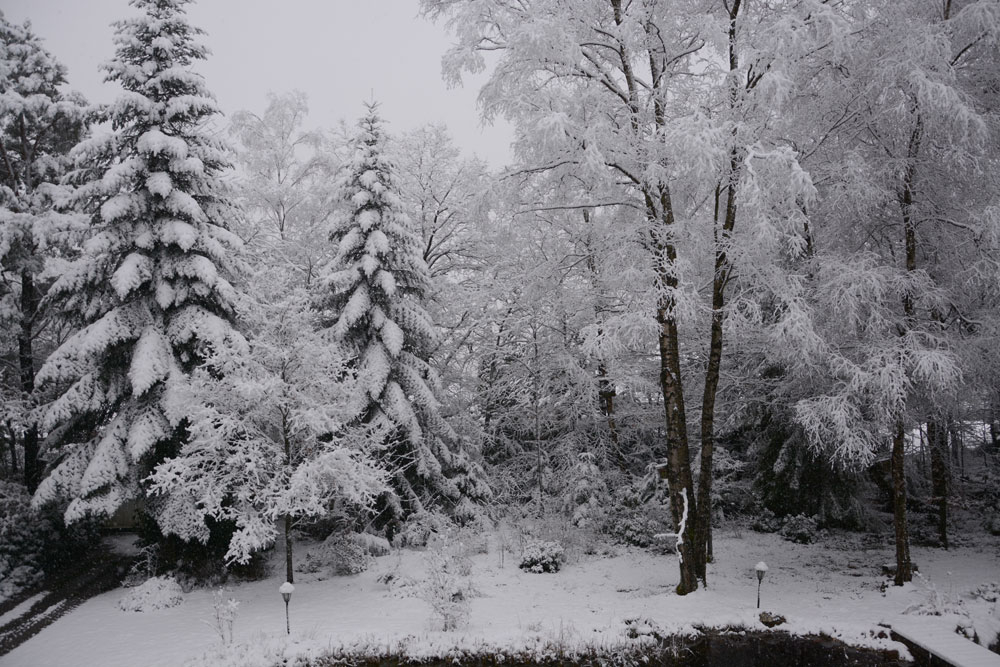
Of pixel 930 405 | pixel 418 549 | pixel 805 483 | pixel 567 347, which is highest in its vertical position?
pixel 567 347

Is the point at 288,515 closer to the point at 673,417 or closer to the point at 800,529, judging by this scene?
the point at 673,417

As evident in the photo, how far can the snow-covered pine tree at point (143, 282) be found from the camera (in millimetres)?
12656

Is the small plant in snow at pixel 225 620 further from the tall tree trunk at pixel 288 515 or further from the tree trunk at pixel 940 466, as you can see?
the tree trunk at pixel 940 466

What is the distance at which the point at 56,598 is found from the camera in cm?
1277

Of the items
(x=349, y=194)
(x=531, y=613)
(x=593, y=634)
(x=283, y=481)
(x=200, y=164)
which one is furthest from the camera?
(x=349, y=194)

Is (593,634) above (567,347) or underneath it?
underneath

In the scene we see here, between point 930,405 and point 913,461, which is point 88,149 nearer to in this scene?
point 930,405

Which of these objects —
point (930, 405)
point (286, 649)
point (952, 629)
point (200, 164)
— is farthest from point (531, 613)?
point (200, 164)

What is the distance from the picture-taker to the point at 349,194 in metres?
16.4

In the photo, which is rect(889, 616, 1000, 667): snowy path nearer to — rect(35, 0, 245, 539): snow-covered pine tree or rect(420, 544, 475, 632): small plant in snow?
rect(420, 544, 475, 632): small plant in snow

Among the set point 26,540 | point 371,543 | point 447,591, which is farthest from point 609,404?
point 26,540

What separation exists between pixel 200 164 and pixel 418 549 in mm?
10976

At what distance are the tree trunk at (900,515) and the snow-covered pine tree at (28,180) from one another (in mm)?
19697

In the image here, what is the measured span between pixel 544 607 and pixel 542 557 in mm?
2678
